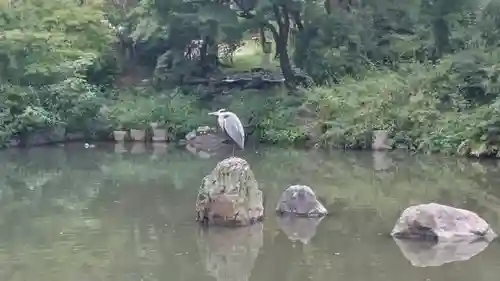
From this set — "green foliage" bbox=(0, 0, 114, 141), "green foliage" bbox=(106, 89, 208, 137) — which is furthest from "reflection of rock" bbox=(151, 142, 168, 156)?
"green foliage" bbox=(0, 0, 114, 141)

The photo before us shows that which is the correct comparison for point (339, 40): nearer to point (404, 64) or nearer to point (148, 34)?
point (404, 64)

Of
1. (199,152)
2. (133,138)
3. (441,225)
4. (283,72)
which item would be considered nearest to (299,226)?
(441,225)

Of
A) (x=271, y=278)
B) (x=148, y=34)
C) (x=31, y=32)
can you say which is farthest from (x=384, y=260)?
(x=148, y=34)

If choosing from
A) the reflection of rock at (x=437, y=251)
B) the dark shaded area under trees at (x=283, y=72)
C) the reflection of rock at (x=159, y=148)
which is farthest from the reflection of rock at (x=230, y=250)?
the reflection of rock at (x=159, y=148)

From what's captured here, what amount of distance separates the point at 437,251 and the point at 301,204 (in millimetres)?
2237

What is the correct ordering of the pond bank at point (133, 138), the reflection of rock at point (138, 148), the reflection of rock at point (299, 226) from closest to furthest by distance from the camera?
the reflection of rock at point (299, 226), the reflection of rock at point (138, 148), the pond bank at point (133, 138)

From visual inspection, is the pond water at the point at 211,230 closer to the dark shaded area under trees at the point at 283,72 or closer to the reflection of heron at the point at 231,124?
the reflection of heron at the point at 231,124

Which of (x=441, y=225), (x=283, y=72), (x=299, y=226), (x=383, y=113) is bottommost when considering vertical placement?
(x=383, y=113)

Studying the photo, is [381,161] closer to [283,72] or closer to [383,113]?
[383,113]

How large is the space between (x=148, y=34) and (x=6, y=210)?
12427 millimetres

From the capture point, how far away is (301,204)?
1027 cm

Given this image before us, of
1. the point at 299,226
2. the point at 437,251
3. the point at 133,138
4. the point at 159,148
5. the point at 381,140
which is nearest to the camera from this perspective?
the point at 437,251

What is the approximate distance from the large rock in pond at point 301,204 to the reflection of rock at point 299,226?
0.10m

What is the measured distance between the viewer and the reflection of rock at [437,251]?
807cm
